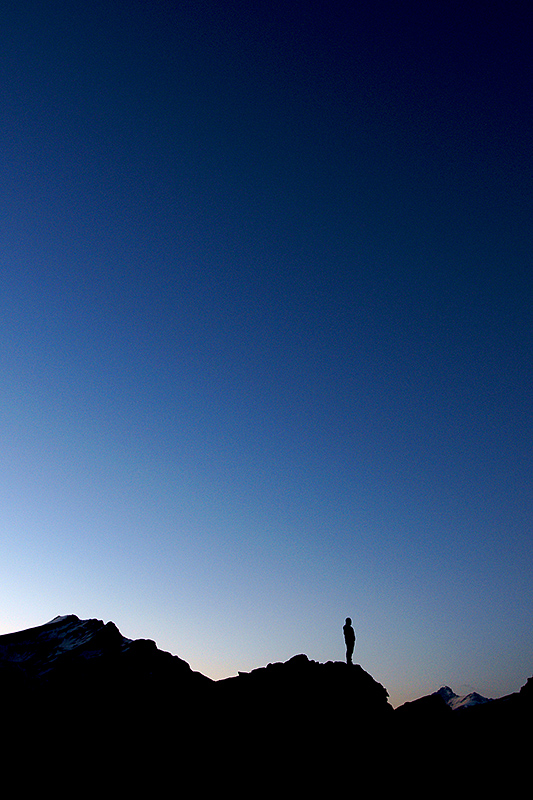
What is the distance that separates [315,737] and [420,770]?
6.48 m

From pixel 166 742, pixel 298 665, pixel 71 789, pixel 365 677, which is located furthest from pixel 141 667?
pixel 365 677

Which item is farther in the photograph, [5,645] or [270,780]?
[5,645]

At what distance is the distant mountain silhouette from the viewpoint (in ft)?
87.5

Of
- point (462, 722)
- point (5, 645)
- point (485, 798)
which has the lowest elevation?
point (485, 798)

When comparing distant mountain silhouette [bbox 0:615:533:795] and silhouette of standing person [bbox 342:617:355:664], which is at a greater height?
silhouette of standing person [bbox 342:617:355:664]

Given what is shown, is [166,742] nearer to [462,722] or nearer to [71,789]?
[71,789]

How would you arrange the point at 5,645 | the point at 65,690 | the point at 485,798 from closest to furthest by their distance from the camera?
the point at 485,798 → the point at 65,690 → the point at 5,645

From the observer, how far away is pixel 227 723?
30672 mm

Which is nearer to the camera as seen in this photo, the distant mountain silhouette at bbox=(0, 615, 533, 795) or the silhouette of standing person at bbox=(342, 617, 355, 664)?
the distant mountain silhouette at bbox=(0, 615, 533, 795)

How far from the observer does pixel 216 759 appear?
2817cm

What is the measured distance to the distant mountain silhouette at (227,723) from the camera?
87.5ft

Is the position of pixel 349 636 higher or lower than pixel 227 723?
higher

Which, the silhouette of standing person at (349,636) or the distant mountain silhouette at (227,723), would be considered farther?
the silhouette of standing person at (349,636)

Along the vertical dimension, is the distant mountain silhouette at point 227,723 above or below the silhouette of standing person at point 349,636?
below
